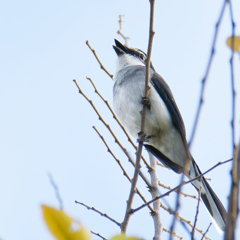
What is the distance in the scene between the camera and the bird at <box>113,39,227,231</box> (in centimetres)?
458

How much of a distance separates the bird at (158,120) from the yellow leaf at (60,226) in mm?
3470

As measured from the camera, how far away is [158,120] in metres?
4.72

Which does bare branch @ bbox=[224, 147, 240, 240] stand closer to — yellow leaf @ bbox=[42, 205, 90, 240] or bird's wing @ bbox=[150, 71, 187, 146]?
yellow leaf @ bbox=[42, 205, 90, 240]

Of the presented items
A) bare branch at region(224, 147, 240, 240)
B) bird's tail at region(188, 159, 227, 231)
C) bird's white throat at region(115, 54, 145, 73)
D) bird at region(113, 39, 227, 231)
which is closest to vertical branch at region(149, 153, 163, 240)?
bird at region(113, 39, 227, 231)

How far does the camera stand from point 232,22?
172 centimetres

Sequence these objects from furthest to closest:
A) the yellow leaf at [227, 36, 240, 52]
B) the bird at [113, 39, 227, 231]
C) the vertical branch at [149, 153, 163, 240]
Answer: the bird at [113, 39, 227, 231]
the vertical branch at [149, 153, 163, 240]
the yellow leaf at [227, 36, 240, 52]

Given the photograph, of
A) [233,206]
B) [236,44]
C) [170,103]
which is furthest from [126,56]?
[233,206]

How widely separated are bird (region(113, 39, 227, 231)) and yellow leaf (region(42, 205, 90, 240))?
347cm

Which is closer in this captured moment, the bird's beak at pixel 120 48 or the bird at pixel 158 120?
the bird at pixel 158 120

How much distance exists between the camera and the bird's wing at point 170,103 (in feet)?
16.0

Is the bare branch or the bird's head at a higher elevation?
the bird's head

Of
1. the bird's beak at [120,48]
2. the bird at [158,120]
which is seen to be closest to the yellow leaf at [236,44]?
the bird at [158,120]

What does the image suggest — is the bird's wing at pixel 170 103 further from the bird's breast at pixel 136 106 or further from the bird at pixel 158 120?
the bird's breast at pixel 136 106

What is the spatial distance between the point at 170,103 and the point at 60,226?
3998 mm
